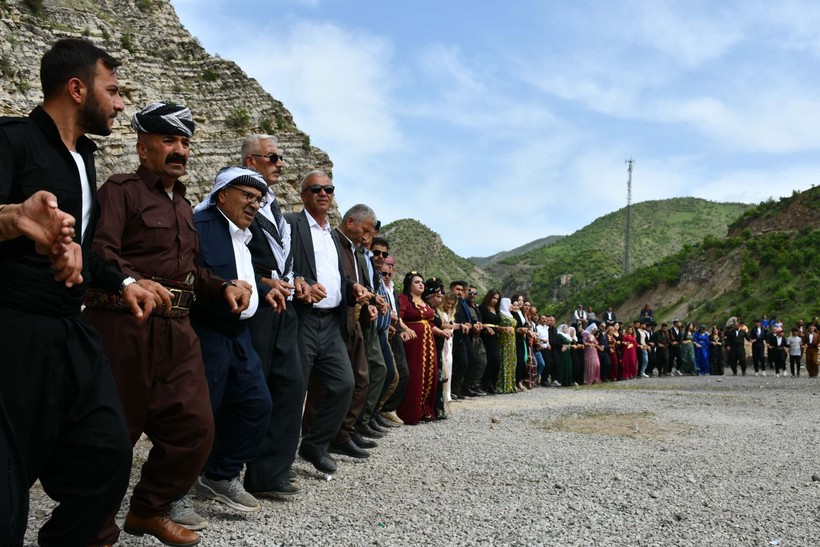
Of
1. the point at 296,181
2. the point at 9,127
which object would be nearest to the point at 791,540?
the point at 9,127

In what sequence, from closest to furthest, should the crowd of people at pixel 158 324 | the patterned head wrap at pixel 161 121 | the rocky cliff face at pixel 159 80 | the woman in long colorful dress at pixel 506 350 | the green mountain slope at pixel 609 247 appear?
the crowd of people at pixel 158 324 < the patterned head wrap at pixel 161 121 < the woman in long colorful dress at pixel 506 350 < the rocky cliff face at pixel 159 80 < the green mountain slope at pixel 609 247

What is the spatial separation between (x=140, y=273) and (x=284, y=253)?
4.78 ft

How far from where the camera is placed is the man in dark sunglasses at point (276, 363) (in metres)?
4.53

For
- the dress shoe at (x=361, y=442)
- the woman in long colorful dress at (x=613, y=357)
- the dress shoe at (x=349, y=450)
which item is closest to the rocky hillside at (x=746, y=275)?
the woman in long colorful dress at (x=613, y=357)

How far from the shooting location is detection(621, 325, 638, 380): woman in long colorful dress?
22234 mm

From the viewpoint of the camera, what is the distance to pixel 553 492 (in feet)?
16.2

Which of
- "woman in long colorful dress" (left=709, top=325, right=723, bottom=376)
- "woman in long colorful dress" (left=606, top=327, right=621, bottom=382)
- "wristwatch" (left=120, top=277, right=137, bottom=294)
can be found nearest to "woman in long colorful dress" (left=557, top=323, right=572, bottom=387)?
"woman in long colorful dress" (left=606, top=327, right=621, bottom=382)

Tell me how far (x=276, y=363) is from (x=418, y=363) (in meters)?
4.37

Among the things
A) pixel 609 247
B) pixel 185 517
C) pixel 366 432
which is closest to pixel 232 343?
pixel 185 517

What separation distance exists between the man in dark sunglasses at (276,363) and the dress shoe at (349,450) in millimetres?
1569

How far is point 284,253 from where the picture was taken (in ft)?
15.8

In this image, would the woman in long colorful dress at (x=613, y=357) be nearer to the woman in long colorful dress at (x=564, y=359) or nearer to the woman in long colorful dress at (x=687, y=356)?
the woman in long colorful dress at (x=564, y=359)

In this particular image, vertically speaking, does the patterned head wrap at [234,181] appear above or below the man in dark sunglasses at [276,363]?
above

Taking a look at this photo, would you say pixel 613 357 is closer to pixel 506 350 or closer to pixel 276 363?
pixel 506 350
